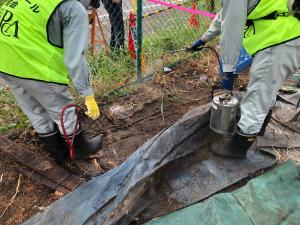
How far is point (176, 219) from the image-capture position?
7.38 feet

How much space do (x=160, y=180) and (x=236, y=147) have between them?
0.69 metres

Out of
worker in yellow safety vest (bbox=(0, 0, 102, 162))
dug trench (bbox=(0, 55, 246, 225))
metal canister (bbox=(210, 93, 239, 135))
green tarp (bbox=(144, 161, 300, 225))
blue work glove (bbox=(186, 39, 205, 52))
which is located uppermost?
worker in yellow safety vest (bbox=(0, 0, 102, 162))

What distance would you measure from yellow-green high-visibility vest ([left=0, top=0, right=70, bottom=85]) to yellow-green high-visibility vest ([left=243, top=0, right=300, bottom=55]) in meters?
1.35

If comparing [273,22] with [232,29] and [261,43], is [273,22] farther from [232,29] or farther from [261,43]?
[232,29]

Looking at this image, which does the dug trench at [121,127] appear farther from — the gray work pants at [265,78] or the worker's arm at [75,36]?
the gray work pants at [265,78]

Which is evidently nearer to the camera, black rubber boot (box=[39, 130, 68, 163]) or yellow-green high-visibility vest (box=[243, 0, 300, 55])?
yellow-green high-visibility vest (box=[243, 0, 300, 55])

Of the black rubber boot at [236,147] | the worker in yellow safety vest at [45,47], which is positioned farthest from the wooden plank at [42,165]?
the black rubber boot at [236,147]

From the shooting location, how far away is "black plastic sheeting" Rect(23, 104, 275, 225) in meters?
2.33

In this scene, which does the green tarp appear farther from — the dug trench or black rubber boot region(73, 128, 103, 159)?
black rubber boot region(73, 128, 103, 159)

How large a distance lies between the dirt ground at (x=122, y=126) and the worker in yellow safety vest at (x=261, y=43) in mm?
1082

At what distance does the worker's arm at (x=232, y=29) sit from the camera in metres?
2.14

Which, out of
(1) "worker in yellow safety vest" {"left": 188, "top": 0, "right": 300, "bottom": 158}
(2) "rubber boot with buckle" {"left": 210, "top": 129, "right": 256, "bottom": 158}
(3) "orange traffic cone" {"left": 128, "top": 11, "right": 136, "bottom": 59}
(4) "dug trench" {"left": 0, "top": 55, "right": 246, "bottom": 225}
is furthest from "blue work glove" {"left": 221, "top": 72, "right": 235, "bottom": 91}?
(3) "orange traffic cone" {"left": 128, "top": 11, "right": 136, "bottom": 59}

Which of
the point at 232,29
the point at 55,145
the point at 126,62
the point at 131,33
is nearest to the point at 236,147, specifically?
the point at 232,29

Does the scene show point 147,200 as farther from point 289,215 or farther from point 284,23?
point 284,23
